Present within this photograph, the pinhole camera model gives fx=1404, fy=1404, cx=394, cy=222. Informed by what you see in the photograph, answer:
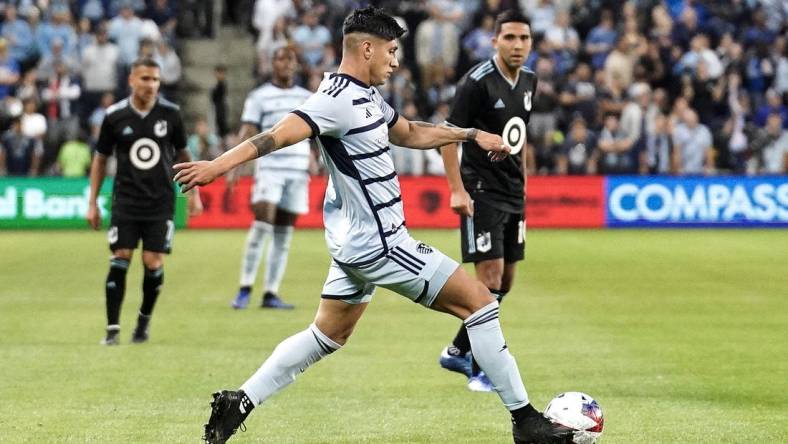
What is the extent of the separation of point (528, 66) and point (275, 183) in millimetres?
14312

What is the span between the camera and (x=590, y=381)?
963 cm

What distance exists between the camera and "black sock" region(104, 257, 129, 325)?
11625 millimetres

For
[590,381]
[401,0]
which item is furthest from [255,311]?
[401,0]

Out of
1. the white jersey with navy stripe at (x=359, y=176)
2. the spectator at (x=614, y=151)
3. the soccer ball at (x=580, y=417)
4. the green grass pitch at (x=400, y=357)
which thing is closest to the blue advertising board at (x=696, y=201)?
the spectator at (x=614, y=151)

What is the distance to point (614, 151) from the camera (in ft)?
87.7

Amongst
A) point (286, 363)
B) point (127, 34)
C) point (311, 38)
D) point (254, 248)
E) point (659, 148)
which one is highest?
point (127, 34)

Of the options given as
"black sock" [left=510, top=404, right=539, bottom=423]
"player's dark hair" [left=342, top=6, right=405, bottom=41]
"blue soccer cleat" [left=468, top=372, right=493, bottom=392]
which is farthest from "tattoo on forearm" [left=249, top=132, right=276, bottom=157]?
"blue soccer cleat" [left=468, top=372, right=493, bottom=392]

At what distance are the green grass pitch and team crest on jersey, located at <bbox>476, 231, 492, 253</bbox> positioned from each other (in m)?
0.96

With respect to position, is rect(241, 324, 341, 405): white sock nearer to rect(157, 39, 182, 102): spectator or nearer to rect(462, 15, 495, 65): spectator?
rect(157, 39, 182, 102): spectator

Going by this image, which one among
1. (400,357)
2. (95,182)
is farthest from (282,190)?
(400,357)

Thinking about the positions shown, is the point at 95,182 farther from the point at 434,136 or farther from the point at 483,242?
the point at 434,136

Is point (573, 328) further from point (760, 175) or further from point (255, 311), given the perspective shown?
point (760, 175)

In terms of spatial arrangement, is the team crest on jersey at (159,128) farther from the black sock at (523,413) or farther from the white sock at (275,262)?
the black sock at (523,413)

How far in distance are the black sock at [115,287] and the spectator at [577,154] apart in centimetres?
1569
